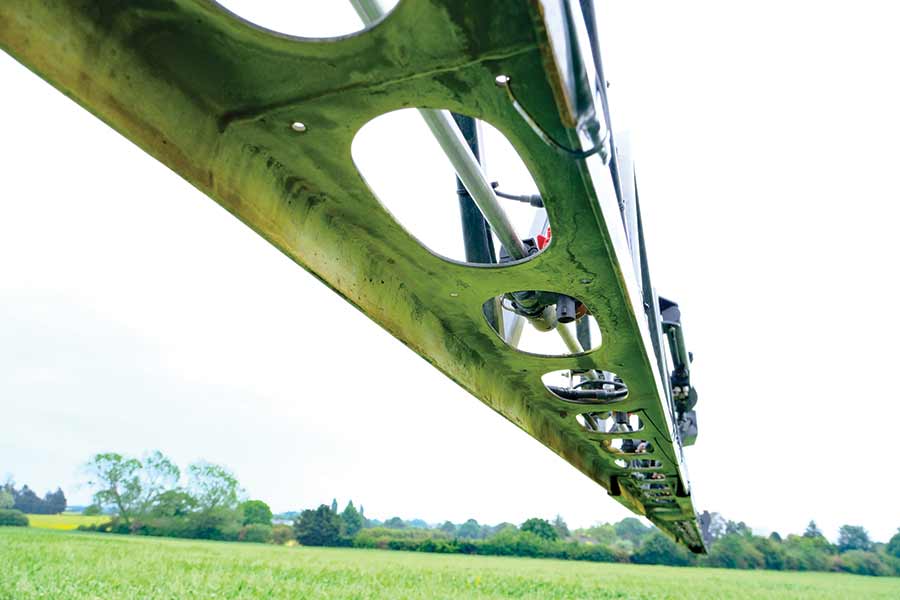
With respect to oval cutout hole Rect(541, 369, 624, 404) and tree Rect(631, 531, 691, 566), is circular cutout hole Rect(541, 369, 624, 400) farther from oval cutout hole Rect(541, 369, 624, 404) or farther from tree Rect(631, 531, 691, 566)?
tree Rect(631, 531, 691, 566)

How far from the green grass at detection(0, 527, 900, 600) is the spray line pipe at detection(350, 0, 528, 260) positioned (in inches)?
665

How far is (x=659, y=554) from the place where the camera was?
4550 cm

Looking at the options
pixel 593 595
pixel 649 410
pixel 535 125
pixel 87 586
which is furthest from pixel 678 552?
pixel 535 125

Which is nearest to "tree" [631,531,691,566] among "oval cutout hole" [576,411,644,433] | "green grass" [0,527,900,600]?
"green grass" [0,527,900,600]

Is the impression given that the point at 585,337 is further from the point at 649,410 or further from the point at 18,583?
the point at 18,583

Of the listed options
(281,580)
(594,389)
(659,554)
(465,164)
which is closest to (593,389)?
(594,389)

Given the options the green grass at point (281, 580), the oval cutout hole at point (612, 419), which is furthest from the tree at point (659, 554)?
the oval cutout hole at point (612, 419)

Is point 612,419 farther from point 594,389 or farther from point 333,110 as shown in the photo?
point 333,110

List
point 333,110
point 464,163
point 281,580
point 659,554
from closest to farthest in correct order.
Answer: point 333,110
point 464,163
point 281,580
point 659,554

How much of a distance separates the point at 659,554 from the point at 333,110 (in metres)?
50.2

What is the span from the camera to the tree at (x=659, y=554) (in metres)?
45.4

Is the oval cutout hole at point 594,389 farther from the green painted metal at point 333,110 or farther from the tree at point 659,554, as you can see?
the tree at point 659,554

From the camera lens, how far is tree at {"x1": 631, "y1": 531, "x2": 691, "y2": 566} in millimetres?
45406

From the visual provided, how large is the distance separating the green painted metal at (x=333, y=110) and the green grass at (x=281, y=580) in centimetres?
1674
